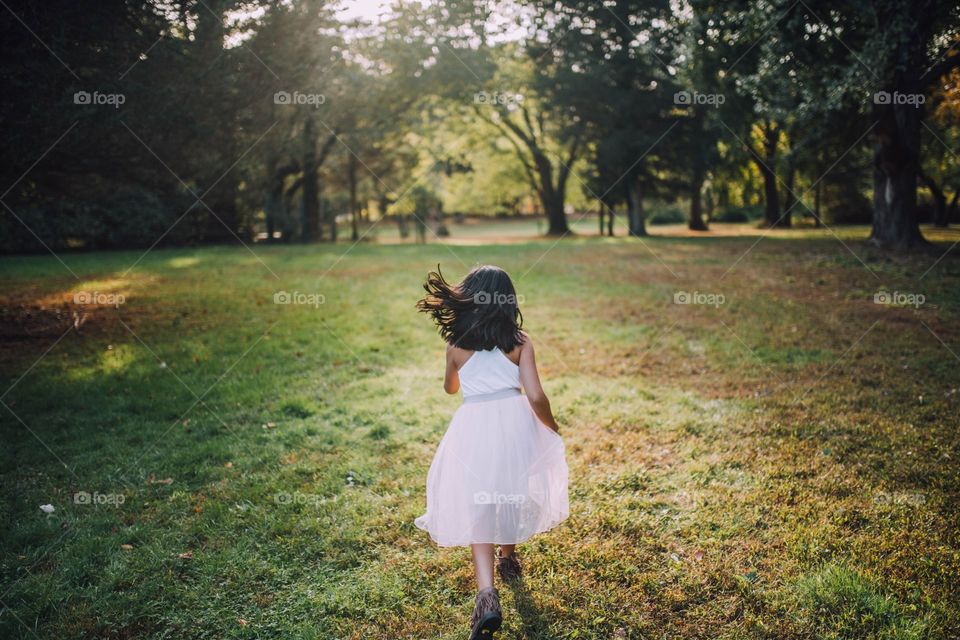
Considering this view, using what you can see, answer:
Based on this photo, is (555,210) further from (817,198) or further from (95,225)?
(95,225)

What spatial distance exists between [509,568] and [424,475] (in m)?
1.41

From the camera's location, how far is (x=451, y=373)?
346 centimetres

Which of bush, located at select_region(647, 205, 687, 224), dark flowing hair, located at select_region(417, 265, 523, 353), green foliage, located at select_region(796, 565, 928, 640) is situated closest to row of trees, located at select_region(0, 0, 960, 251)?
bush, located at select_region(647, 205, 687, 224)

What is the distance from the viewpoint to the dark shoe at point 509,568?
135 inches

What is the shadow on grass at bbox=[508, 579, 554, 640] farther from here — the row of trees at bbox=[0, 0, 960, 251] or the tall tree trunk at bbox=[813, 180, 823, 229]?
the tall tree trunk at bbox=[813, 180, 823, 229]

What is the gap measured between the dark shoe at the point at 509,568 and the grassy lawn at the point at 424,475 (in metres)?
0.10

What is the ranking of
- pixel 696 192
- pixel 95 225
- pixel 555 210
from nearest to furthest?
pixel 95 225 < pixel 696 192 < pixel 555 210

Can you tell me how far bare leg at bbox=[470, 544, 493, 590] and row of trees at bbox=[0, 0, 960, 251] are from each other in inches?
333

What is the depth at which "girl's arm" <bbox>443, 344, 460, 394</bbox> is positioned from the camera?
11.1 ft

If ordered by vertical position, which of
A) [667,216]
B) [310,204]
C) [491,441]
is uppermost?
[310,204]

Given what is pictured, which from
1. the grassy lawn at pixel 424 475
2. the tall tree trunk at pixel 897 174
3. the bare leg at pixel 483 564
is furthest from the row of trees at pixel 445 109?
the bare leg at pixel 483 564

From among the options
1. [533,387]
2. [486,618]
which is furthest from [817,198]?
[486,618]

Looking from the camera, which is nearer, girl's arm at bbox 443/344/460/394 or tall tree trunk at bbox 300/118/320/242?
girl's arm at bbox 443/344/460/394

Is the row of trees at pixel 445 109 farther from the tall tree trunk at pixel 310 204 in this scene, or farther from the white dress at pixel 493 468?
the white dress at pixel 493 468
